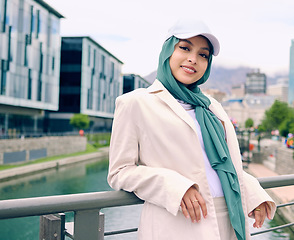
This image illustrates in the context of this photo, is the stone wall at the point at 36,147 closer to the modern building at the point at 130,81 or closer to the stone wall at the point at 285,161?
the stone wall at the point at 285,161

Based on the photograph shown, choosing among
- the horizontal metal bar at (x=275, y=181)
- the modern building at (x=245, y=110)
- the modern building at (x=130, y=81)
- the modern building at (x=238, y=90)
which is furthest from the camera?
the modern building at (x=238, y=90)

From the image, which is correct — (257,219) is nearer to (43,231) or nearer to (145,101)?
(145,101)

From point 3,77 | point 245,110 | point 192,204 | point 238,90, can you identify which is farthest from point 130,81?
point 238,90

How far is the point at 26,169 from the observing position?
20.2 m

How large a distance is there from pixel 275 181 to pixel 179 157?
0.87 m

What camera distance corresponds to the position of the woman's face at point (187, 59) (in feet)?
4.59

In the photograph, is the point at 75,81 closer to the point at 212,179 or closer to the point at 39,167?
the point at 39,167

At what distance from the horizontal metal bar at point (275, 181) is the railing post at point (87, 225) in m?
0.95

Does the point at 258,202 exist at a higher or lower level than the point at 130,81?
lower

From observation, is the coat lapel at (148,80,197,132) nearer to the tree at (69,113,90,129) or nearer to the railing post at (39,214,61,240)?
the railing post at (39,214,61,240)

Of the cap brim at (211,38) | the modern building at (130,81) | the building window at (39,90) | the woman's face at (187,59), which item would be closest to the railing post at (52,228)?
the woman's face at (187,59)

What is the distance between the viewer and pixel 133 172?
1257mm

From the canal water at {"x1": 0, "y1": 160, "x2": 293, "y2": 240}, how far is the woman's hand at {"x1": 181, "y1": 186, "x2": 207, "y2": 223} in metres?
8.26

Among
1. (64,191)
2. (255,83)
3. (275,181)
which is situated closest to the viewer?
(275,181)
